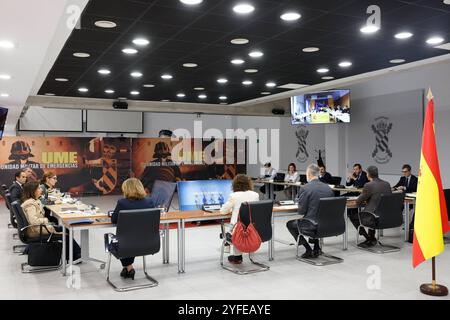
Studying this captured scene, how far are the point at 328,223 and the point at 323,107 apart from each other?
6.12 m

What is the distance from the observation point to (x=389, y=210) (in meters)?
6.58

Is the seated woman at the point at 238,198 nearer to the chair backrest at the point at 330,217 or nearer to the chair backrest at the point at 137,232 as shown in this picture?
the chair backrest at the point at 330,217

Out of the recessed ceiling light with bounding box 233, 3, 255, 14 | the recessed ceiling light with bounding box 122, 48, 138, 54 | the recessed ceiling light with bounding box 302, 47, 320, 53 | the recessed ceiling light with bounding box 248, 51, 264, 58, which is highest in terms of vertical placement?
the recessed ceiling light with bounding box 248, 51, 264, 58

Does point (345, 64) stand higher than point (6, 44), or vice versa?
point (345, 64)

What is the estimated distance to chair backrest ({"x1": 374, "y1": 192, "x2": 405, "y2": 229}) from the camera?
652 cm

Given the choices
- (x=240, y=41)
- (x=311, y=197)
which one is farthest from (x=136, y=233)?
(x=240, y=41)

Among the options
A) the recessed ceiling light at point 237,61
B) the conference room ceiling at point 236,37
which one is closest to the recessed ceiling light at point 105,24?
the conference room ceiling at point 236,37

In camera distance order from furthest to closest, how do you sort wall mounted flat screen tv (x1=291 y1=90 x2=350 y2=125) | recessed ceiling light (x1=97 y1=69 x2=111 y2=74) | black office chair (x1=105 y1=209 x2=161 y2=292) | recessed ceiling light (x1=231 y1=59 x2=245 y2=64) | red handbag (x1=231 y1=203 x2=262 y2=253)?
wall mounted flat screen tv (x1=291 y1=90 x2=350 y2=125) → recessed ceiling light (x1=97 y1=69 x2=111 y2=74) → recessed ceiling light (x1=231 y1=59 x2=245 y2=64) → red handbag (x1=231 y1=203 x2=262 y2=253) → black office chair (x1=105 y1=209 x2=161 y2=292)

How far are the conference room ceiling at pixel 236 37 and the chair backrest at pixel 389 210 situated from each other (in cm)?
227

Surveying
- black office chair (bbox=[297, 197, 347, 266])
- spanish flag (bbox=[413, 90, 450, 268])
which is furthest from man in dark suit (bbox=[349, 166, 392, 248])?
spanish flag (bbox=[413, 90, 450, 268])

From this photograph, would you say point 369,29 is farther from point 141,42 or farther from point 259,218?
point 141,42

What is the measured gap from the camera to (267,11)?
16.8 ft

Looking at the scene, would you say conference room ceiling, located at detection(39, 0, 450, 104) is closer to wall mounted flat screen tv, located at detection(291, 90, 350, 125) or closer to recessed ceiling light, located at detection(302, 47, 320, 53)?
recessed ceiling light, located at detection(302, 47, 320, 53)

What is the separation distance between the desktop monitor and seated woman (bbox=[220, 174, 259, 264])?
710 mm
